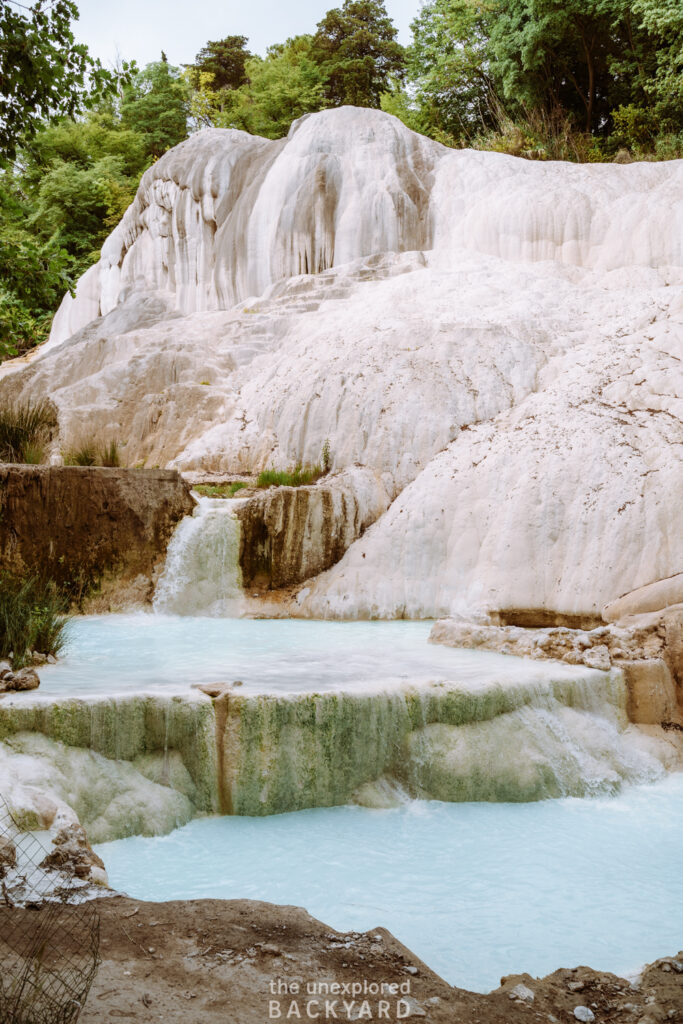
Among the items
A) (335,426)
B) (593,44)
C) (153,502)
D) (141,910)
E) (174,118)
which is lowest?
(141,910)

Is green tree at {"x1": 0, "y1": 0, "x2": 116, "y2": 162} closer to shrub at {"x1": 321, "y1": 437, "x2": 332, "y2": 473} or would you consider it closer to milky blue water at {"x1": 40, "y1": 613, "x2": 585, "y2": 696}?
milky blue water at {"x1": 40, "y1": 613, "x2": 585, "y2": 696}

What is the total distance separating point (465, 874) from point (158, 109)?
2981cm

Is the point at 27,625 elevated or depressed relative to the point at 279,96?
depressed

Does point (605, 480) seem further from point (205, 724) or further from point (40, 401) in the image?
point (40, 401)

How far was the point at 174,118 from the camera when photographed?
28938 mm

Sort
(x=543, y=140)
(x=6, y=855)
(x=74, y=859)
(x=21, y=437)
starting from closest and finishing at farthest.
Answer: (x=6, y=855)
(x=74, y=859)
(x=21, y=437)
(x=543, y=140)

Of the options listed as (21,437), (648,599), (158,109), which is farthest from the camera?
(158,109)

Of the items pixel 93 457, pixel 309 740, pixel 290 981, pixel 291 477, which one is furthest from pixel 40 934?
pixel 93 457

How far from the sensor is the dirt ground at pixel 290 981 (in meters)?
2.71

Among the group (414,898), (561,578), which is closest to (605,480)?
(561,578)

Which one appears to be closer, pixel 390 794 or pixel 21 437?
pixel 390 794

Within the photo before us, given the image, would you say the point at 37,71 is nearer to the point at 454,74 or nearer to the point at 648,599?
the point at 648,599

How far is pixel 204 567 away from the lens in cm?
1047

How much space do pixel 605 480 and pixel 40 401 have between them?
33.3 feet
